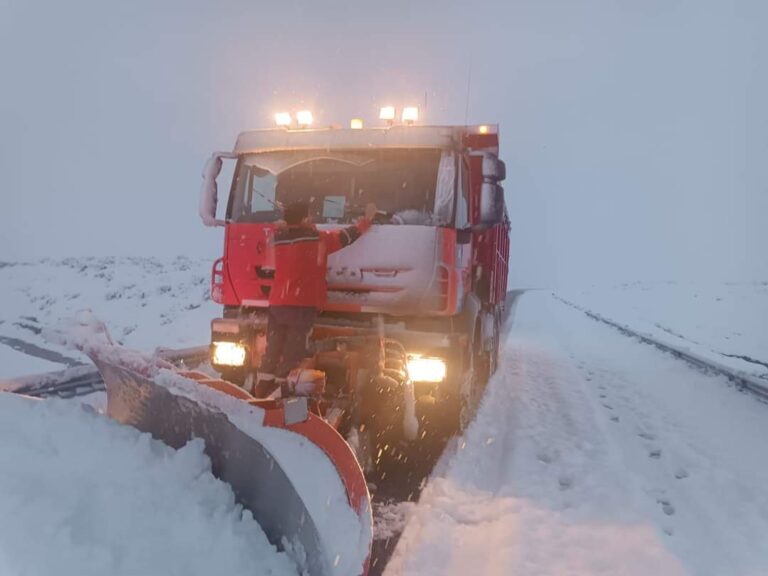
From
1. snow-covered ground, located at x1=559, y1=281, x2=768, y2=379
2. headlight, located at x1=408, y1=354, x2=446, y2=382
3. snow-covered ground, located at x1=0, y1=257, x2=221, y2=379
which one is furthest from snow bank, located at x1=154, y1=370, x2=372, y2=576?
snow-covered ground, located at x1=559, y1=281, x2=768, y2=379

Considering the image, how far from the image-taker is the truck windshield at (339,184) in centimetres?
452

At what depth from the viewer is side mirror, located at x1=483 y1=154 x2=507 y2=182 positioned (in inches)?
175

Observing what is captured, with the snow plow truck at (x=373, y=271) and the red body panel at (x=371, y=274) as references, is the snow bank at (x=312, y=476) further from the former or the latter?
the red body panel at (x=371, y=274)

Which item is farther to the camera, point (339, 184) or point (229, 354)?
point (339, 184)

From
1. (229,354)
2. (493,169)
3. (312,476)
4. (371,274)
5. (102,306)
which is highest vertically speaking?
(493,169)

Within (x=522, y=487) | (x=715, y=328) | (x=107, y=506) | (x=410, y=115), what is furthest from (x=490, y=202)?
(x=715, y=328)

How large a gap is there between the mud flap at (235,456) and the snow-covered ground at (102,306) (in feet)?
20.8

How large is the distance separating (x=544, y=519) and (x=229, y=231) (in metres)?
3.41

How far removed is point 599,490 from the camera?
3.87 m

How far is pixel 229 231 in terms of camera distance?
15.1ft

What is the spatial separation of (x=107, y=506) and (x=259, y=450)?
23.1 inches

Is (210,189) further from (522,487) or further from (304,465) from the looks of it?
(522,487)

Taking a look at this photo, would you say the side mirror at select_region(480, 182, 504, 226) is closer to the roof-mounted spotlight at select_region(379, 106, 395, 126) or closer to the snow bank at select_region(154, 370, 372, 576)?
the roof-mounted spotlight at select_region(379, 106, 395, 126)

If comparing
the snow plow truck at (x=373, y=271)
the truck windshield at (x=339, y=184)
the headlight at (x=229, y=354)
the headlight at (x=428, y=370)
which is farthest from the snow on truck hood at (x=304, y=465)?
the truck windshield at (x=339, y=184)
